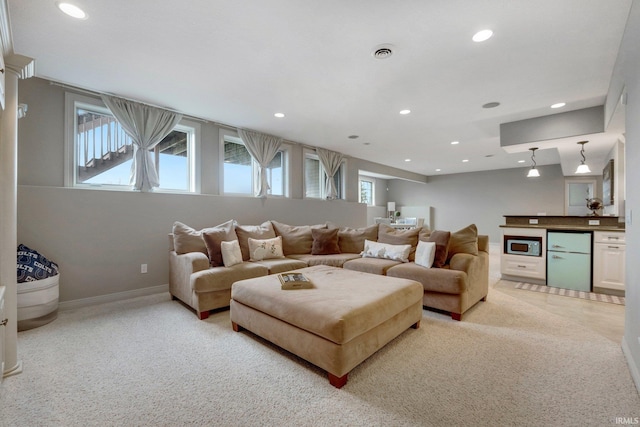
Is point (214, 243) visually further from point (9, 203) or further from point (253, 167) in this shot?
point (253, 167)

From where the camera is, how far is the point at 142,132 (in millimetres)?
3691

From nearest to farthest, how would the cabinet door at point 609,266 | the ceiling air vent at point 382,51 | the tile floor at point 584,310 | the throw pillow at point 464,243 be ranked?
the ceiling air vent at point 382,51
the tile floor at point 584,310
the throw pillow at point 464,243
the cabinet door at point 609,266

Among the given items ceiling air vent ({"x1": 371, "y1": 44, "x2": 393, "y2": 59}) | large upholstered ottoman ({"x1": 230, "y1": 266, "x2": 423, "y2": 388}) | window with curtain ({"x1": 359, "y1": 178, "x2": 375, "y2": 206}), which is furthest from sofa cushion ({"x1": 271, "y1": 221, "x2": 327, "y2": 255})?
window with curtain ({"x1": 359, "y1": 178, "x2": 375, "y2": 206})

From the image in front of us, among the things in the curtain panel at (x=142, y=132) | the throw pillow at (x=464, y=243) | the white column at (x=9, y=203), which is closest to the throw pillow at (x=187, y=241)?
the curtain panel at (x=142, y=132)

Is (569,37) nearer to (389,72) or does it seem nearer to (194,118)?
(389,72)

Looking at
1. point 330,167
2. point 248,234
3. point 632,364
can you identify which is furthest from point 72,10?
point 330,167

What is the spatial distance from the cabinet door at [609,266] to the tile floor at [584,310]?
53 cm

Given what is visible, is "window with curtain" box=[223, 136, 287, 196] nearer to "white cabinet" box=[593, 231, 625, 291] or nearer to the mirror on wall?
"white cabinet" box=[593, 231, 625, 291]

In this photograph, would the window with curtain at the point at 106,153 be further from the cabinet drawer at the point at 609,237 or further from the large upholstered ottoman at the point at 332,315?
the cabinet drawer at the point at 609,237

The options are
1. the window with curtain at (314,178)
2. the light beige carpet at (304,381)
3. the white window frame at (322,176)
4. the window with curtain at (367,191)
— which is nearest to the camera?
the light beige carpet at (304,381)

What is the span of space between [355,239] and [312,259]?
940 mm

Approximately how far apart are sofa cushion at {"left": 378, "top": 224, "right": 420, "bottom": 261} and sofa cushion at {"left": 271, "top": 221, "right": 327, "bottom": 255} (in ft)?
3.78

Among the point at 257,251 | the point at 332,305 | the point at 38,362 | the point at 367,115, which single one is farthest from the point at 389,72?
the point at 38,362

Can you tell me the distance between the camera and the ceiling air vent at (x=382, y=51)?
2.41m
